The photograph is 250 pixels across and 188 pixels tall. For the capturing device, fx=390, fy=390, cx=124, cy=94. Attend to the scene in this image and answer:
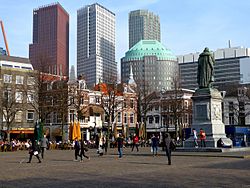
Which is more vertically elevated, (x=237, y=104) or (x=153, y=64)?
(x=153, y=64)

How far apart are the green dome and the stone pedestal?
135 metres

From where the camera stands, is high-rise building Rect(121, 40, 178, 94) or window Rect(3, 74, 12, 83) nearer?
window Rect(3, 74, 12, 83)

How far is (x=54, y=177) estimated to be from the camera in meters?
15.2

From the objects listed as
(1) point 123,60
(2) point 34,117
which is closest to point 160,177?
(2) point 34,117

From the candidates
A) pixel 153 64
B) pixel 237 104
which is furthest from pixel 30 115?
pixel 153 64

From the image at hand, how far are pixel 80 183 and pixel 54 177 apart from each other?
2343mm

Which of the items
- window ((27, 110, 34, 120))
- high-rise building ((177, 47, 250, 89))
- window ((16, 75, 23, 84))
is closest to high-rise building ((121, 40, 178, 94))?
high-rise building ((177, 47, 250, 89))

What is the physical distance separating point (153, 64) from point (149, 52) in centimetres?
678

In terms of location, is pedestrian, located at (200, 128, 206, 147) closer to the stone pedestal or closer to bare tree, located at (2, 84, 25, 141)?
the stone pedestal

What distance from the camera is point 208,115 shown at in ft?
108

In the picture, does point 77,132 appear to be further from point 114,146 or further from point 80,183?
point 80,183

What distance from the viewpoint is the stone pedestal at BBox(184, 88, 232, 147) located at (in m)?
32.8

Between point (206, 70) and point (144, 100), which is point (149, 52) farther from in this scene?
point (206, 70)

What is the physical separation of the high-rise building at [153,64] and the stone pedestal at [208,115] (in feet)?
418
